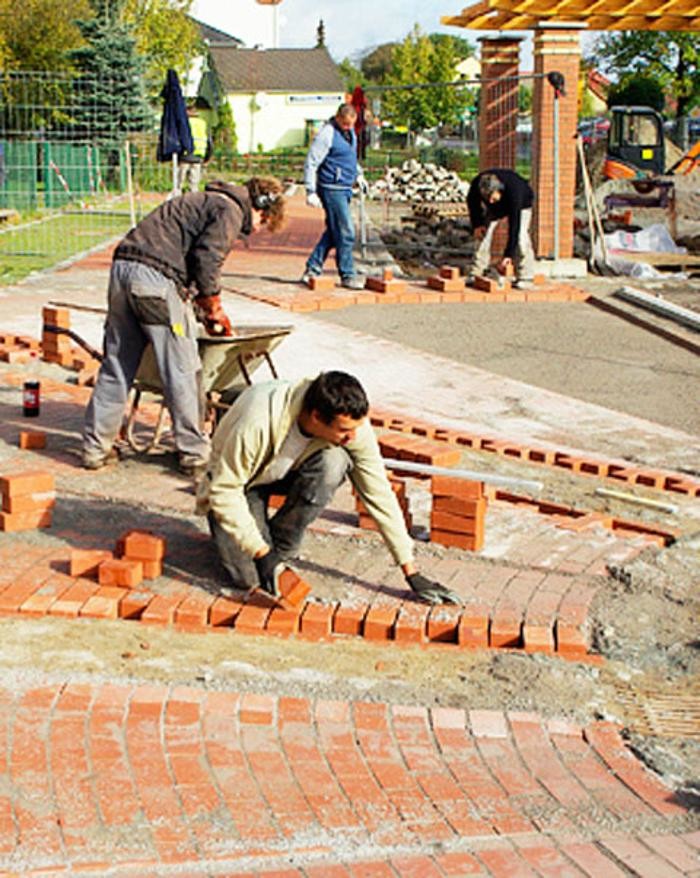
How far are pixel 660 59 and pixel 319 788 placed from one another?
45.0m

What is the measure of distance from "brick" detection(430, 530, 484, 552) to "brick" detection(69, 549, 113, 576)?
4.89 feet

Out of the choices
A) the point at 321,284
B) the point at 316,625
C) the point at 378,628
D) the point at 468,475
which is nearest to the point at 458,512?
the point at 468,475

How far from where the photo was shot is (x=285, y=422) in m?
4.95

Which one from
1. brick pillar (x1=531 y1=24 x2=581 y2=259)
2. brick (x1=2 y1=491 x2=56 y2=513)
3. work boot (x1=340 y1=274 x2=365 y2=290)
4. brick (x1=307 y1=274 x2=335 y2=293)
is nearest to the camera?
brick (x1=2 y1=491 x2=56 y2=513)

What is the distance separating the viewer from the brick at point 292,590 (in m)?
5.02

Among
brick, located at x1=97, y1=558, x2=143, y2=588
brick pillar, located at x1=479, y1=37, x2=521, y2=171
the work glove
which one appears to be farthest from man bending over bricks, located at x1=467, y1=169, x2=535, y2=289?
brick, located at x1=97, y1=558, x2=143, y2=588

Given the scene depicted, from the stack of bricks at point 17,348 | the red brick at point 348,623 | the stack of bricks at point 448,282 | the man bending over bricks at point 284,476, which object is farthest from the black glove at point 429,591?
the stack of bricks at point 448,282

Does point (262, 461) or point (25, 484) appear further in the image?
point (25, 484)

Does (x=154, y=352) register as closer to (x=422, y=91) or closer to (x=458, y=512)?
(x=458, y=512)

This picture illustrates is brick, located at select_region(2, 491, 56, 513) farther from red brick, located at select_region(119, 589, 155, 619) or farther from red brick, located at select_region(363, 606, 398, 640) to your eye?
red brick, located at select_region(363, 606, 398, 640)

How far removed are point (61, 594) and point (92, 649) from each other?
51 centimetres

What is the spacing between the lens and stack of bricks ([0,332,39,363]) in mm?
9625

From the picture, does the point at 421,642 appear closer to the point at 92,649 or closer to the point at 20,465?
the point at 92,649

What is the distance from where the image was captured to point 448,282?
13992mm
